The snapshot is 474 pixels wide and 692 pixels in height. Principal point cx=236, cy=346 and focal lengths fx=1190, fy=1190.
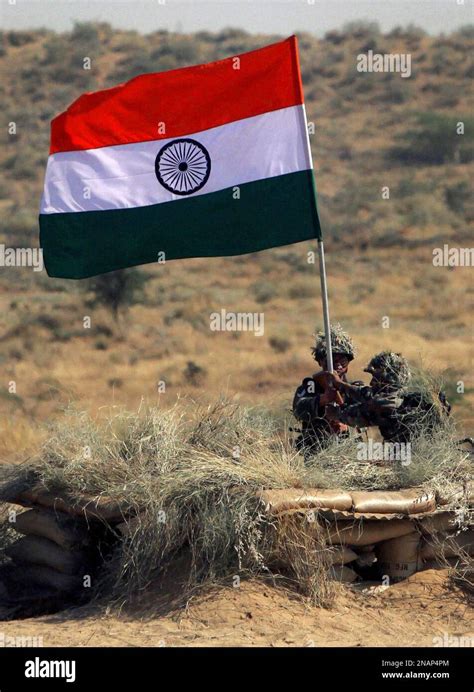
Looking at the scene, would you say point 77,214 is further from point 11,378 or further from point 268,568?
point 11,378

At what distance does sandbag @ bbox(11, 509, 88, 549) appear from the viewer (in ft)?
24.0

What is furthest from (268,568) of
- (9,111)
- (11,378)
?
(9,111)

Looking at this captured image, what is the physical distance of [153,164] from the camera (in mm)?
8070

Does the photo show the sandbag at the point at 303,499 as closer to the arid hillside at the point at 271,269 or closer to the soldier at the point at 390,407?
the soldier at the point at 390,407

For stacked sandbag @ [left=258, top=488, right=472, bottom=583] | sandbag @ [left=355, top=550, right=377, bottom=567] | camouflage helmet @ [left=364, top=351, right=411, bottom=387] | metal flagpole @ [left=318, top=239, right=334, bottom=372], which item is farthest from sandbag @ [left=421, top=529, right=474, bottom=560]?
metal flagpole @ [left=318, top=239, right=334, bottom=372]

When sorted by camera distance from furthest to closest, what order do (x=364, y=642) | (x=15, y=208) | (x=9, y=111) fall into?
(x=9, y=111) → (x=15, y=208) → (x=364, y=642)

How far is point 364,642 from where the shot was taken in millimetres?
6039

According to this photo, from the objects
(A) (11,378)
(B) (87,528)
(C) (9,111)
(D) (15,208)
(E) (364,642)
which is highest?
(C) (9,111)

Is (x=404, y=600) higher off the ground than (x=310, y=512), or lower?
lower

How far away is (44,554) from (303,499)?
1.88 meters

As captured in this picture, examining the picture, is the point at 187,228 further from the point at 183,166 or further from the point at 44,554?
the point at 44,554

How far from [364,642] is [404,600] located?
31.4 inches

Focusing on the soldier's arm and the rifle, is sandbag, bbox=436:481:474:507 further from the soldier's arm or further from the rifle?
the soldier's arm

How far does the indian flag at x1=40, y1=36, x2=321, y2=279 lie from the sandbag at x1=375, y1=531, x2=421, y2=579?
2.00 meters
